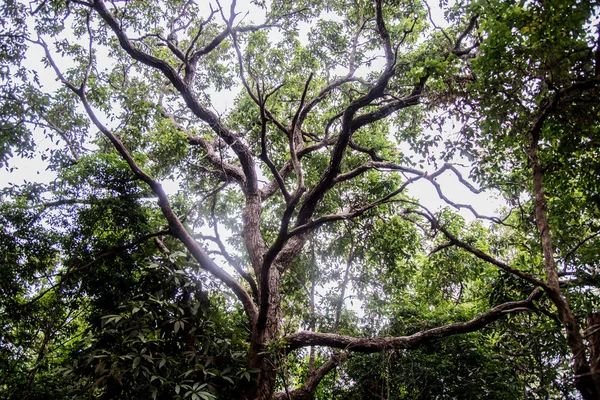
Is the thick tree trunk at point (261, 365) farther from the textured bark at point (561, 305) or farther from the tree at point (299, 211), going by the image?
the textured bark at point (561, 305)

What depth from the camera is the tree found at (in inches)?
136

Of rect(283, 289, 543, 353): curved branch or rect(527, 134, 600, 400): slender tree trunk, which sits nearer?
rect(527, 134, 600, 400): slender tree trunk

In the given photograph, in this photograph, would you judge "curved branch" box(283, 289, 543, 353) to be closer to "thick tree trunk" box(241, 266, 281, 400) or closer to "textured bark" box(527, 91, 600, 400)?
"thick tree trunk" box(241, 266, 281, 400)

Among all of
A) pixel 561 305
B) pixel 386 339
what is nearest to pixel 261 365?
pixel 386 339

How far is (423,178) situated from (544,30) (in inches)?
75.7

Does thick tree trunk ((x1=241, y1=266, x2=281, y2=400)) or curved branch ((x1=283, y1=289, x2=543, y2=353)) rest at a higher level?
curved branch ((x1=283, y1=289, x2=543, y2=353))

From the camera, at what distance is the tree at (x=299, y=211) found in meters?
3.46

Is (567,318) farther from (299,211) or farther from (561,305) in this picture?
(299,211)

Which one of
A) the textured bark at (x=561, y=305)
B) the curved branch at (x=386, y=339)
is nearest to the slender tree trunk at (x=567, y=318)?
A: the textured bark at (x=561, y=305)

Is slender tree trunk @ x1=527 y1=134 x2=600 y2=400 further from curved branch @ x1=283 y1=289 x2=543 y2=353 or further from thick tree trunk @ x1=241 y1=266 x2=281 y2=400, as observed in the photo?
thick tree trunk @ x1=241 y1=266 x2=281 y2=400

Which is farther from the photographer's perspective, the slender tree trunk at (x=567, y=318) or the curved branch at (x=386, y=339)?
the curved branch at (x=386, y=339)

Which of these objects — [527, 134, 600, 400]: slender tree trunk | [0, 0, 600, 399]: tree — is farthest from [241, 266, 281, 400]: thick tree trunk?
[527, 134, 600, 400]: slender tree trunk

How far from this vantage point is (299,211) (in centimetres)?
591

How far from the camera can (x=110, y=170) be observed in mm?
5395
